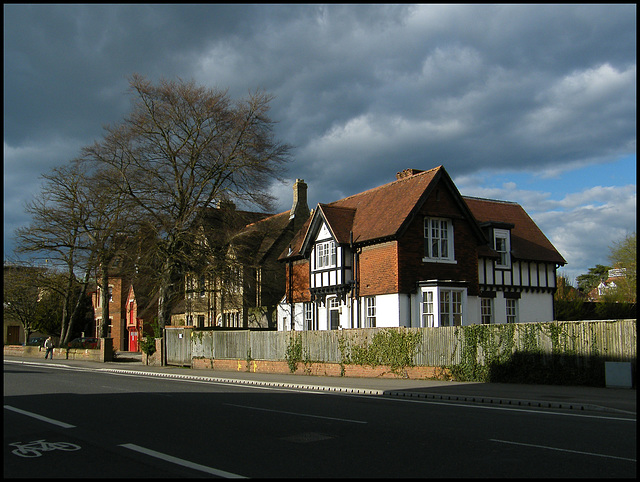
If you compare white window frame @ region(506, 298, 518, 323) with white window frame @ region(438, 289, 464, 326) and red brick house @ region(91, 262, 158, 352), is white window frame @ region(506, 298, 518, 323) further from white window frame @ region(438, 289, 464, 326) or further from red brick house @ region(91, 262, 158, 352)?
red brick house @ region(91, 262, 158, 352)

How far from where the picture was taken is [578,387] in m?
19.1

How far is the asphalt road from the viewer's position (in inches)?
319

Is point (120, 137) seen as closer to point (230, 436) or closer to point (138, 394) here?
point (138, 394)

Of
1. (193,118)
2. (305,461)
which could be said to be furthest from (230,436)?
(193,118)

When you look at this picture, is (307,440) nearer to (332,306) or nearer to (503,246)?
(332,306)

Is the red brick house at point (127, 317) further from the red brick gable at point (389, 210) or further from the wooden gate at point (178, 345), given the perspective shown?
the red brick gable at point (389, 210)

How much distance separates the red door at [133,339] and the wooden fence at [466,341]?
30.9 metres

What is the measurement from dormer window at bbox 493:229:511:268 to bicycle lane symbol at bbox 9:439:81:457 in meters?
29.4

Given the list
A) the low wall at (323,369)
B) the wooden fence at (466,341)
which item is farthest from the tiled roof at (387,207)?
the low wall at (323,369)

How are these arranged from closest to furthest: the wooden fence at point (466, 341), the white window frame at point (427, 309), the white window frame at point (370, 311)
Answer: the wooden fence at point (466, 341) → the white window frame at point (427, 309) → the white window frame at point (370, 311)

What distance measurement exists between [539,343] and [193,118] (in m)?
26.1

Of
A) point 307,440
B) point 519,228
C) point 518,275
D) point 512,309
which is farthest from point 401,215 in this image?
A: point 307,440

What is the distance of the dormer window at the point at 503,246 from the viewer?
35781 mm

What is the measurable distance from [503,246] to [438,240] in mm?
6163
